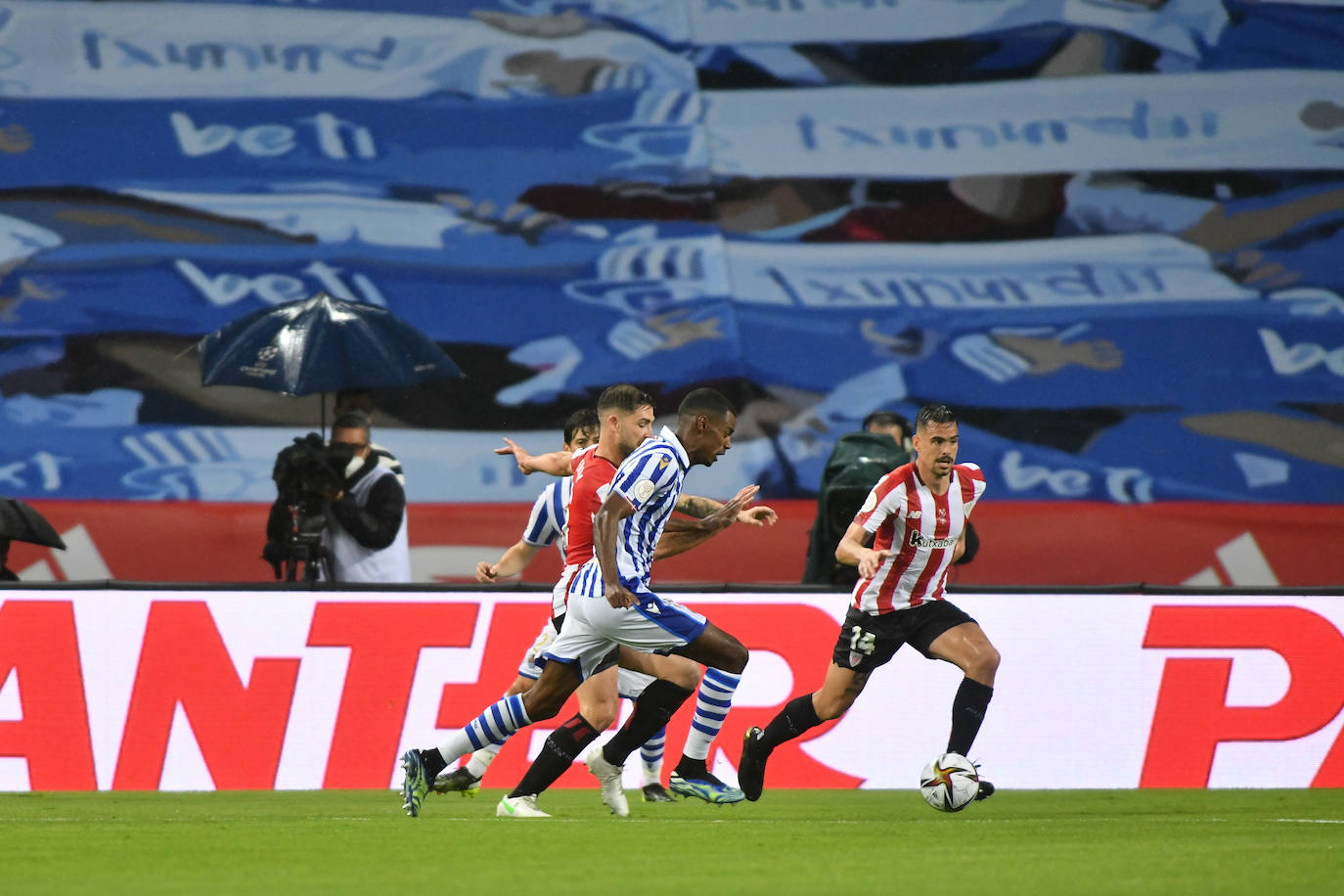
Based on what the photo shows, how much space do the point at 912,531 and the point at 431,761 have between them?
242 centimetres

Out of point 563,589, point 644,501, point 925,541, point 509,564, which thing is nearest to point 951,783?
point 925,541

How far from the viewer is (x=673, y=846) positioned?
6785 millimetres

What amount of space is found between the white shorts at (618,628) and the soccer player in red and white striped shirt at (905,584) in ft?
3.41

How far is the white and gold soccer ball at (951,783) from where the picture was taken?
803cm

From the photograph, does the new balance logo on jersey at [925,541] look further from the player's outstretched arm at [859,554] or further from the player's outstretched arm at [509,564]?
the player's outstretched arm at [509,564]

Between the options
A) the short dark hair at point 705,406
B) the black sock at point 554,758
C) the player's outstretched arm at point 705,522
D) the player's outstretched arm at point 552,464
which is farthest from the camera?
the player's outstretched arm at point 552,464

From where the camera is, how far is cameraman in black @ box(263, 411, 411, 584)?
1071 centimetres

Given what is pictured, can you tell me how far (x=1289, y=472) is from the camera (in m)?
17.0

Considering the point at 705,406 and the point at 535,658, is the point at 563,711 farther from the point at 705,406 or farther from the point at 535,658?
the point at 705,406

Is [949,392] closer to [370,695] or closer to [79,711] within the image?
[370,695]

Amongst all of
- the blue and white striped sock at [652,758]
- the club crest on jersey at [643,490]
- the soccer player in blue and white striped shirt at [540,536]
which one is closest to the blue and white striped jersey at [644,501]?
the club crest on jersey at [643,490]

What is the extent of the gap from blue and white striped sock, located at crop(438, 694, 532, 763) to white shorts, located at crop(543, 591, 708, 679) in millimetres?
263

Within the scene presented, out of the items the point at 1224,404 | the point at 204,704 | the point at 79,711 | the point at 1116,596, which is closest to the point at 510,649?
the point at 204,704

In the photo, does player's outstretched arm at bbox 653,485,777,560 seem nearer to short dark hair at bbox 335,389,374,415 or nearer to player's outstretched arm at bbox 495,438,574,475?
player's outstretched arm at bbox 495,438,574,475
